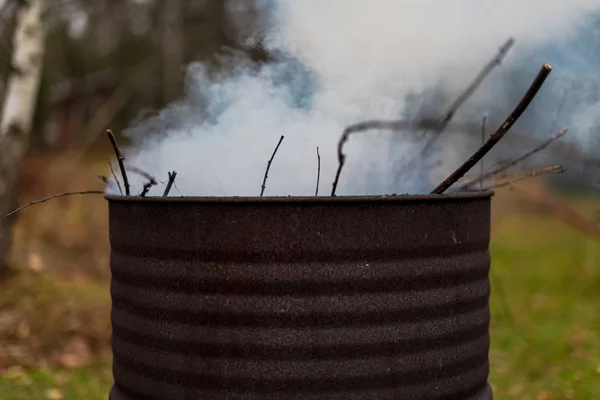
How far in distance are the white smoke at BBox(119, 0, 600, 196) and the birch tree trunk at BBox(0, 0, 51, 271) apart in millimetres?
3810

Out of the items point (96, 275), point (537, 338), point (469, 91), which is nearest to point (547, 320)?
point (537, 338)

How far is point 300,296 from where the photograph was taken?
2180mm

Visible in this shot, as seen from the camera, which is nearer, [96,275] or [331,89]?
[331,89]

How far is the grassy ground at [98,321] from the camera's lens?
515 centimetres

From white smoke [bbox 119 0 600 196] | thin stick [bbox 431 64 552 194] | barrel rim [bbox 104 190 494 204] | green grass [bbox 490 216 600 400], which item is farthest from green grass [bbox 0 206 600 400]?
barrel rim [bbox 104 190 494 204]

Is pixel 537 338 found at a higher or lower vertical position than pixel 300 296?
lower

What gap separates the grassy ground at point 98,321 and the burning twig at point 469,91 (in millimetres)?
902

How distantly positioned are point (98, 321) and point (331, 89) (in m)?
4.03

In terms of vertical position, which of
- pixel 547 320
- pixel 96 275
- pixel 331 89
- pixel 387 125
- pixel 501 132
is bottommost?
pixel 547 320

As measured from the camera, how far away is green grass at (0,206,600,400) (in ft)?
16.5

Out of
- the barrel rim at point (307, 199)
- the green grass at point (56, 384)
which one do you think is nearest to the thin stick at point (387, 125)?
the barrel rim at point (307, 199)

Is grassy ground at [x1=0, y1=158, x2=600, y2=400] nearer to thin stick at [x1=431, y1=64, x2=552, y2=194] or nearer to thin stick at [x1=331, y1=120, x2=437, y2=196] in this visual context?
thin stick at [x1=331, y1=120, x2=437, y2=196]

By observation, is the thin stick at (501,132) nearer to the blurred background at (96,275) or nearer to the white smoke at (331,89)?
the white smoke at (331,89)

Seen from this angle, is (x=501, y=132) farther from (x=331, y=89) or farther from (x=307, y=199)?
(x=331, y=89)
